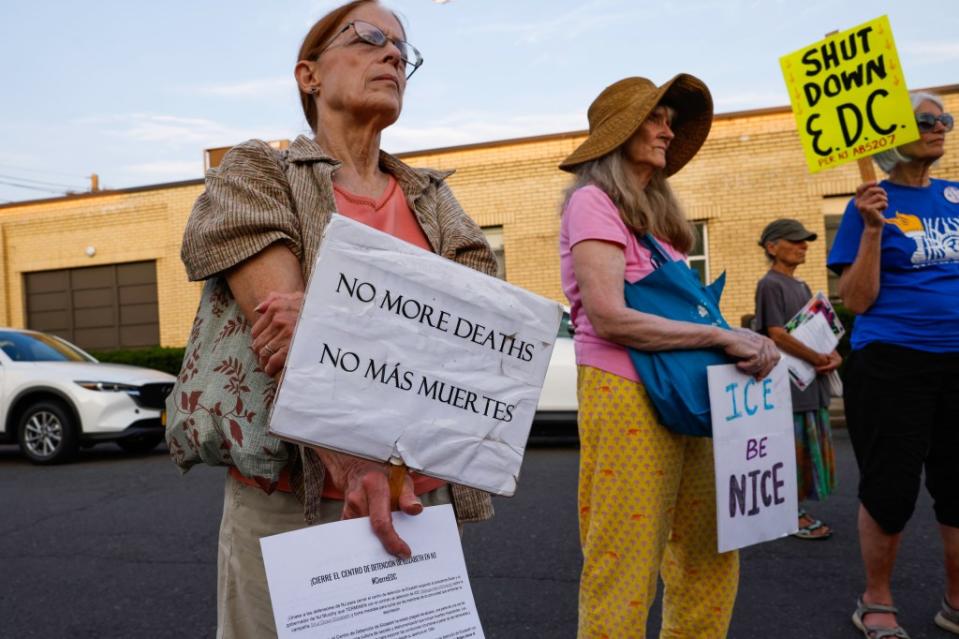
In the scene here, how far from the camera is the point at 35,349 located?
34.0ft

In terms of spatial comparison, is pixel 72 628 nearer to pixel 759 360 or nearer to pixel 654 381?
pixel 654 381

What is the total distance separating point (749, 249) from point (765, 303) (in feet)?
34.2

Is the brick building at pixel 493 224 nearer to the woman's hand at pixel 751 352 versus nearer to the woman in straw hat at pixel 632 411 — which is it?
the woman in straw hat at pixel 632 411

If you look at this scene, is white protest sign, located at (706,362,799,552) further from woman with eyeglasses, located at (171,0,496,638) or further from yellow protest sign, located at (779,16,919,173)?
yellow protest sign, located at (779,16,919,173)

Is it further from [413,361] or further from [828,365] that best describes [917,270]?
[413,361]

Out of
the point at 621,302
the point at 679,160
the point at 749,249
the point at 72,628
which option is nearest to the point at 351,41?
the point at 621,302

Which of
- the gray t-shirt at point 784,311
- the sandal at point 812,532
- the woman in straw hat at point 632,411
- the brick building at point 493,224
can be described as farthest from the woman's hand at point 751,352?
the brick building at point 493,224

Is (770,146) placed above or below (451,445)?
above

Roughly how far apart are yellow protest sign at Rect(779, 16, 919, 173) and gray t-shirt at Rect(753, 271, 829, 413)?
207cm

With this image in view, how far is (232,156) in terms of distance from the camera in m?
1.57

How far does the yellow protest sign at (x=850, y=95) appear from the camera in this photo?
305cm

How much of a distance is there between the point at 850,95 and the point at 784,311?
2.26m

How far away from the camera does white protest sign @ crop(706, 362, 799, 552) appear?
235 centimetres

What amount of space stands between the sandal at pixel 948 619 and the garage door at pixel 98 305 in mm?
18589
